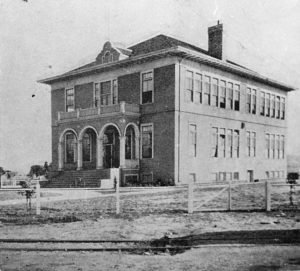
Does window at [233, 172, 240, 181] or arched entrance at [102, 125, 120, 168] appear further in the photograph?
window at [233, 172, 240, 181]

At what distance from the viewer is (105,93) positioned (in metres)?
28.3

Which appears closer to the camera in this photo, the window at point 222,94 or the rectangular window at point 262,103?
the window at point 222,94

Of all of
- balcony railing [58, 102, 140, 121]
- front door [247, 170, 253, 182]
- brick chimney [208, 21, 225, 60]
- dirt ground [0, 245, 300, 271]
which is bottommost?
front door [247, 170, 253, 182]

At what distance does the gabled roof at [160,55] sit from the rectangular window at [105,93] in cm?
105

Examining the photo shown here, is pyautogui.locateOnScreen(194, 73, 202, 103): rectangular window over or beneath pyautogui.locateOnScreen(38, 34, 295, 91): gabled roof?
beneath

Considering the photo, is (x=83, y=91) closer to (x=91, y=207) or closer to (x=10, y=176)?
(x=10, y=176)

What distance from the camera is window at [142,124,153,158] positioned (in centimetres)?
2547

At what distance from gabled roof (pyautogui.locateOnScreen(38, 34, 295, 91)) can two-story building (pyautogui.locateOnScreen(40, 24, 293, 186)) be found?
0.23 ft

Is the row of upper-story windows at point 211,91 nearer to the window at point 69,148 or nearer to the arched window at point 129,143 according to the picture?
the arched window at point 129,143

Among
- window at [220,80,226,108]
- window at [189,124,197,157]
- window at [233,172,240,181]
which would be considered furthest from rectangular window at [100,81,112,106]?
window at [233,172,240,181]

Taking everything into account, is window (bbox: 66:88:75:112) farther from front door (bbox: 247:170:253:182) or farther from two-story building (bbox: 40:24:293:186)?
front door (bbox: 247:170:253:182)

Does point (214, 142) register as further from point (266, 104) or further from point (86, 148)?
point (86, 148)

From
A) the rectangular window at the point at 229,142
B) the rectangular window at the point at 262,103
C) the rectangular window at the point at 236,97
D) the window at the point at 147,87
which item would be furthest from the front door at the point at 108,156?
the rectangular window at the point at 262,103

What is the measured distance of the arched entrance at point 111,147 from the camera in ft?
89.2
